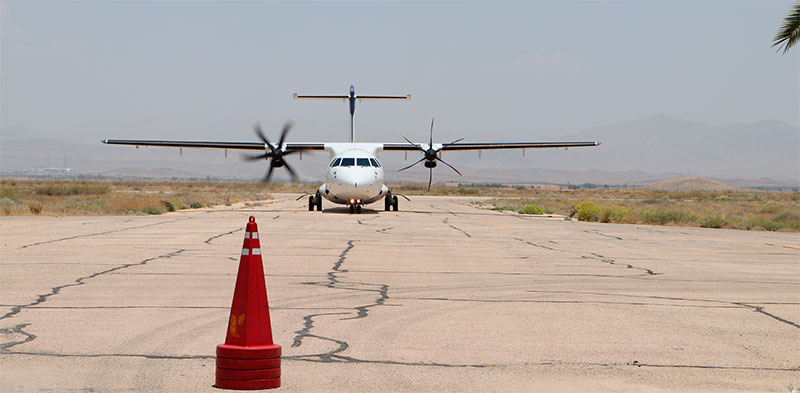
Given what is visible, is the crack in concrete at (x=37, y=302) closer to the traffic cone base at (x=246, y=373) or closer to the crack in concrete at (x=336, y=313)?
the traffic cone base at (x=246, y=373)

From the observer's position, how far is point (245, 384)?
5.90 meters

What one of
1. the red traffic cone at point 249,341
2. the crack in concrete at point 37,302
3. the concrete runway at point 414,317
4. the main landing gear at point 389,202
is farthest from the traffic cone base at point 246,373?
the main landing gear at point 389,202

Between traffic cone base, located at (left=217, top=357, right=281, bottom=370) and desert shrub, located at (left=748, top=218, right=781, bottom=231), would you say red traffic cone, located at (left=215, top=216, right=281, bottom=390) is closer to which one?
traffic cone base, located at (left=217, top=357, right=281, bottom=370)

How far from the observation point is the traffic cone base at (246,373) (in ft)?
19.4

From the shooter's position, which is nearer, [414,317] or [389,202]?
[414,317]

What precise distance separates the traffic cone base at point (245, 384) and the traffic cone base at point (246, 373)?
2 centimetres

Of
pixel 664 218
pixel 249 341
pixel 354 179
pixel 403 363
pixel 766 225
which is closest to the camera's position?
pixel 249 341

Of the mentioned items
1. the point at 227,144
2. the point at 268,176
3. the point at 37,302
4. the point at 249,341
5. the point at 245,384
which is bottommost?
the point at 37,302

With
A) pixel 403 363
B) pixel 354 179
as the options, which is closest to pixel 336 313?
pixel 403 363

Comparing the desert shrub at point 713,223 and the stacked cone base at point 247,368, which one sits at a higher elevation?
the stacked cone base at point 247,368

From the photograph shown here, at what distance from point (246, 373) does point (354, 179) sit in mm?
25788

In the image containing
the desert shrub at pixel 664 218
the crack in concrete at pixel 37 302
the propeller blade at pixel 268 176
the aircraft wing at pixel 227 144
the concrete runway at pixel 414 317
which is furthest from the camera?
the aircraft wing at pixel 227 144

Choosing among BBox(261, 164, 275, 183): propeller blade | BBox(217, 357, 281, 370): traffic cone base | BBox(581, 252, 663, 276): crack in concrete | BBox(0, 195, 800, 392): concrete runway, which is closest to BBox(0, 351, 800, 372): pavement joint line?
BBox(0, 195, 800, 392): concrete runway

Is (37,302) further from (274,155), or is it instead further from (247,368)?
(274,155)
